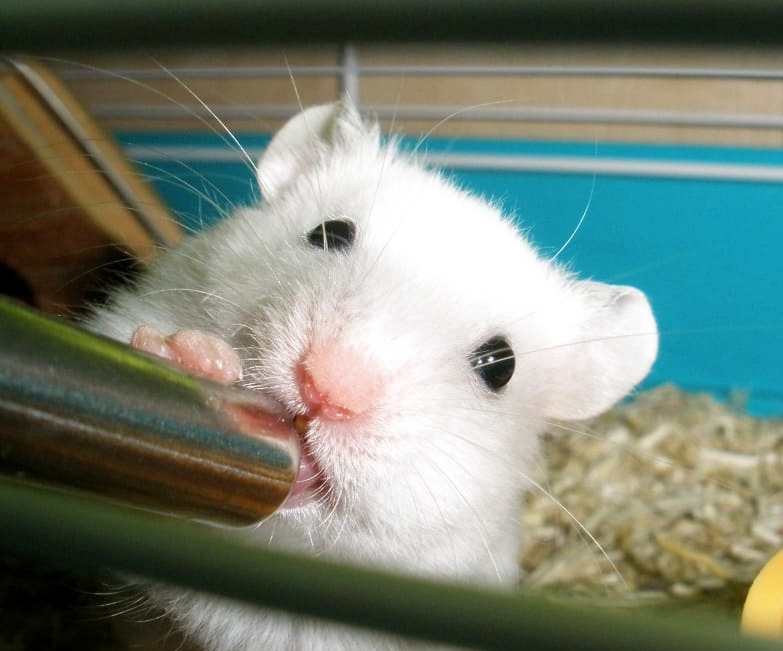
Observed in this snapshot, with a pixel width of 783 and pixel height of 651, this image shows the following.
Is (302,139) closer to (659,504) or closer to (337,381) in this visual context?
(337,381)

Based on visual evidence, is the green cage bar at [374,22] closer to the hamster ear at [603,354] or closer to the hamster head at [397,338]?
the hamster head at [397,338]

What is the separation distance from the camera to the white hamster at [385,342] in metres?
0.99

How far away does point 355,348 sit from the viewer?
0.97 metres

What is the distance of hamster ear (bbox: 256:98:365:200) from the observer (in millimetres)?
1609

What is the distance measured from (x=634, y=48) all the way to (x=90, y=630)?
64.5 inches

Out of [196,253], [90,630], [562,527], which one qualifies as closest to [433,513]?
[196,253]

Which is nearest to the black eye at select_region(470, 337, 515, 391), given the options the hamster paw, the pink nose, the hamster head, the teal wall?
the hamster head

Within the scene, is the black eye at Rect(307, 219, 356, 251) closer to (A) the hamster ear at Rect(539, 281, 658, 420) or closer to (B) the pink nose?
(B) the pink nose

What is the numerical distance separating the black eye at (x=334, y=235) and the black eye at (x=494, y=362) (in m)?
0.26

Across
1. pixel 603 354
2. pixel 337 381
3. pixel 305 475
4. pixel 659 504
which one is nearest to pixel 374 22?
pixel 337 381

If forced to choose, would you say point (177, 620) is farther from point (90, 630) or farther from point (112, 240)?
point (112, 240)

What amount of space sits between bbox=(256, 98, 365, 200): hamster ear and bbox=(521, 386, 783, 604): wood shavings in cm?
79

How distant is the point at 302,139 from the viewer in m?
1.64

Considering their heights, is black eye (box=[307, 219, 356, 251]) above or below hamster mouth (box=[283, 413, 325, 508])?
above
